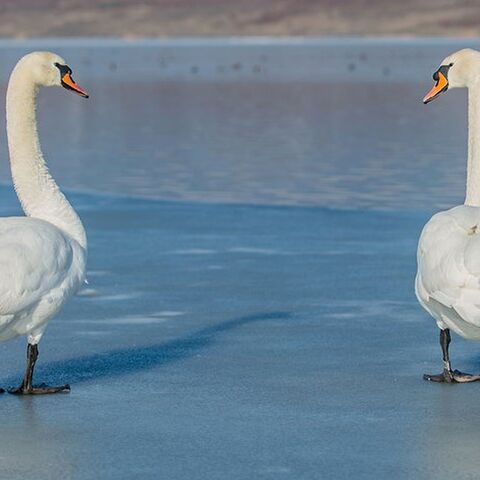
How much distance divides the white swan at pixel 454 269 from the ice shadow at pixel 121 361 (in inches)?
54.4

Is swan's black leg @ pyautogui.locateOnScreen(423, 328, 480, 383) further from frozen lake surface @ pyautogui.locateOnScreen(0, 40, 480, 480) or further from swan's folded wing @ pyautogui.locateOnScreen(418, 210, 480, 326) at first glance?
swan's folded wing @ pyautogui.locateOnScreen(418, 210, 480, 326)

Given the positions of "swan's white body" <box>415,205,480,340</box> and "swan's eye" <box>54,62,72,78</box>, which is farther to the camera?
"swan's eye" <box>54,62,72,78</box>

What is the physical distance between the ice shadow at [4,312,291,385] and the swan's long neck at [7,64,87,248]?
68 cm

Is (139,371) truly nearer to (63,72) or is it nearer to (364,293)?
(63,72)

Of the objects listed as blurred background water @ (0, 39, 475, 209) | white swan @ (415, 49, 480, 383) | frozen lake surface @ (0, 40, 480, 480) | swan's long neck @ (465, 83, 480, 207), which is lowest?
blurred background water @ (0, 39, 475, 209)

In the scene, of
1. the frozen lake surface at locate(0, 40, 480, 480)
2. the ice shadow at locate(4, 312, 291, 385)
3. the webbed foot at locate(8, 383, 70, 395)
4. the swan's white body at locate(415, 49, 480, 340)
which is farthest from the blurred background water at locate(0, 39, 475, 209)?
the webbed foot at locate(8, 383, 70, 395)

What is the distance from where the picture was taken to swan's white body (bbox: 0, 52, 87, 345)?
22.1ft

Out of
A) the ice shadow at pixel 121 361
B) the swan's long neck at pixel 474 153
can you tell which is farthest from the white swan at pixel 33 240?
the swan's long neck at pixel 474 153

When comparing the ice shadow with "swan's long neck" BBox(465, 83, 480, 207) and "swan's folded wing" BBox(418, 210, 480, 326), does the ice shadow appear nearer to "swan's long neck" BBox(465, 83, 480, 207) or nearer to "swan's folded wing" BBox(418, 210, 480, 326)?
"swan's folded wing" BBox(418, 210, 480, 326)

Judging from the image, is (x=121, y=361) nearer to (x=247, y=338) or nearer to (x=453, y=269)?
(x=247, y=338)

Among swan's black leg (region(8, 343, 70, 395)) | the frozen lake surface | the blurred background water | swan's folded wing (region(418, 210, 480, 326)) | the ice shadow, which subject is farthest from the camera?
the blurred background water

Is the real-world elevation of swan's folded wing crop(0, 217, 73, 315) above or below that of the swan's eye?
below

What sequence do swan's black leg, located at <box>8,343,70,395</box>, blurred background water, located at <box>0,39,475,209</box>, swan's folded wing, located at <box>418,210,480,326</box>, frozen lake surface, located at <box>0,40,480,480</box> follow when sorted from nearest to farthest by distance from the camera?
1. frozen lake surface, located at <box>0,40,480,480</box>
2. swan's folded wing, located at <box>418,210,480,326</box>
3. swan's black leg, located at <box>8,343,70,395</box>
4. blurred background water, located at <box>0,39,475,209</box>

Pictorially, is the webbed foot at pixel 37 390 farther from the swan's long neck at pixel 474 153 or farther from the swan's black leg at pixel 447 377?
the swan's long neck at pixel 474 153
